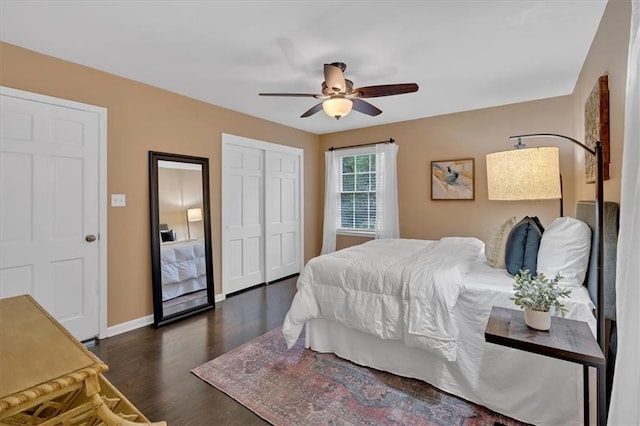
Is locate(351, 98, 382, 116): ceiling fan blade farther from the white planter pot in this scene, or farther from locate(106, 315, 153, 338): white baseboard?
locate(106, 315, 153, 338): white baseboard

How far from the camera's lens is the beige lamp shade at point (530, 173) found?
2.00m

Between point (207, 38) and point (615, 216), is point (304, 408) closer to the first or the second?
point (615, 216)

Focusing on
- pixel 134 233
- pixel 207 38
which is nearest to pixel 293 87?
pixel 207 38

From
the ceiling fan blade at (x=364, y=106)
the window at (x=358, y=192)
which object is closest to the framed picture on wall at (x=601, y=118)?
the ceiling fan blade at (x=364, y=106)

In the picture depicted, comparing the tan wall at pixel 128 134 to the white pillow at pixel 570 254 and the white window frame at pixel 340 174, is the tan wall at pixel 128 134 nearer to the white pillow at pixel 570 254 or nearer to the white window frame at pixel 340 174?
the white window frame at pixel 340 174

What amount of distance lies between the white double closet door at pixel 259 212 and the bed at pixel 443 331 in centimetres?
198

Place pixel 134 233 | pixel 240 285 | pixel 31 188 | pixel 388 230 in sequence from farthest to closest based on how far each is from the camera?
pixel 388 230, pixel 240 285, pixel 134 233, pixel 31 188

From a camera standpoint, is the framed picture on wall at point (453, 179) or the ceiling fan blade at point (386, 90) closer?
the ceiling fan blade at point (386, 90)

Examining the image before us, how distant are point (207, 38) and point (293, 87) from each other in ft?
3.67

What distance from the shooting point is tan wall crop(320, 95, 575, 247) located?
3.74 m

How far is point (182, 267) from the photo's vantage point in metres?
3.59

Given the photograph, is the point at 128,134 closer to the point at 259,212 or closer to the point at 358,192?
the point at 259,212

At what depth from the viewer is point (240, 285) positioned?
4371mm

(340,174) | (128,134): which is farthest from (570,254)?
(340,174)
